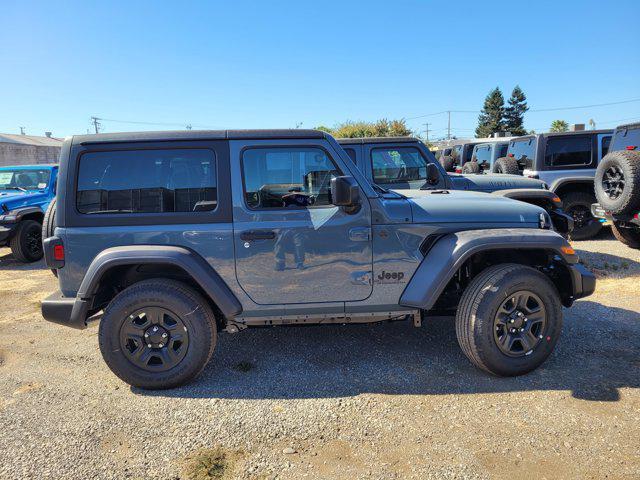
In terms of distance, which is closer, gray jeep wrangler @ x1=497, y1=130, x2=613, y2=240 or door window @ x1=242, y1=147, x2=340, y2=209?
door window @ x1=242, y1=147, x2=340, y2=209

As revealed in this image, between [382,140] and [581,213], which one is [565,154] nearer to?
[581,213]

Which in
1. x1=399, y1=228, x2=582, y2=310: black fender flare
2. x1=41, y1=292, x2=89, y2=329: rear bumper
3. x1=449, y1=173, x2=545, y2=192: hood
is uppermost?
x1=449, y1=173, x2=545, y2=192: hood

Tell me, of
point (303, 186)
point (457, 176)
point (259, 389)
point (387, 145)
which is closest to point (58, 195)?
point (303, 186)

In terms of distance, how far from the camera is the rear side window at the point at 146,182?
10.5ft

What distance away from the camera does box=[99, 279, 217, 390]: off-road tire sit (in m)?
3.17

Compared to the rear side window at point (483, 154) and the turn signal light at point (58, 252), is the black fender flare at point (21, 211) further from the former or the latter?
the rear side window at point (483, 154)

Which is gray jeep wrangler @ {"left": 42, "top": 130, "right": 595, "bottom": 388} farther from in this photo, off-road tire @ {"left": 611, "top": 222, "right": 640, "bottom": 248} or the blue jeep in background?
the blue jeep in background

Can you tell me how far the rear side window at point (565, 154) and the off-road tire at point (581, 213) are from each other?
62 centimetres

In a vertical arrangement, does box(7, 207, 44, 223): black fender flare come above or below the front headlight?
below

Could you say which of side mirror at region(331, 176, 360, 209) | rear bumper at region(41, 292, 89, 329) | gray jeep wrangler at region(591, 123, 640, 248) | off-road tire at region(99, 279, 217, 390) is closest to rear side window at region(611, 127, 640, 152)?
gray jeep wrangler at region(591, 123, 640, 248)

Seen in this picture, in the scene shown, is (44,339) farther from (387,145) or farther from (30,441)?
(387,145)

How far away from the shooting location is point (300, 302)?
3.31 meters

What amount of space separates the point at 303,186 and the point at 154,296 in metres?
1.39

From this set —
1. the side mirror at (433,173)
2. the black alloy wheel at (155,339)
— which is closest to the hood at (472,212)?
the black alloy wheel at (155,339)
